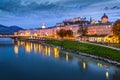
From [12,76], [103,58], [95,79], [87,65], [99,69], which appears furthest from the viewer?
[103,58]

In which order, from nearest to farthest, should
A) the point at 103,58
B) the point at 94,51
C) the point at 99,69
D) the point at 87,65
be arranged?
the point at 99,69
the point at 87,65
the point at 103,58
the point at 94,51

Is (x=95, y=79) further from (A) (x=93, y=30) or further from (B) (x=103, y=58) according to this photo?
(A) (x=93, y=30)

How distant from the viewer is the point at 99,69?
124 ft

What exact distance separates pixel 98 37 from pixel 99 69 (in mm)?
49203

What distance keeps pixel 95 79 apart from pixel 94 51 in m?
24.2

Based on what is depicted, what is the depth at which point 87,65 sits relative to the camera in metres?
42.2

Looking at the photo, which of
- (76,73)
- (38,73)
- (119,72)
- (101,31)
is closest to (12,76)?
(38,73)

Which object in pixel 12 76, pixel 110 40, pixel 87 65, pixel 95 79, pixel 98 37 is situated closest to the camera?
pixel 95 79

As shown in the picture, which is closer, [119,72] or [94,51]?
Result: [119,72]

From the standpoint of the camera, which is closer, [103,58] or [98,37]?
[103,58]

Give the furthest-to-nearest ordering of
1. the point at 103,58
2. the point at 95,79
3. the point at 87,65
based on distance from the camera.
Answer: the point at 103,58
the point at 87,65
the point at 95,79

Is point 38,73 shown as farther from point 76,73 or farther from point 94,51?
point 94,51

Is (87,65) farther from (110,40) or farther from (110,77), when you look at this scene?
(110,40)

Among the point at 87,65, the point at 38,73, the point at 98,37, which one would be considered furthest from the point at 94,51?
the point at 98,37
